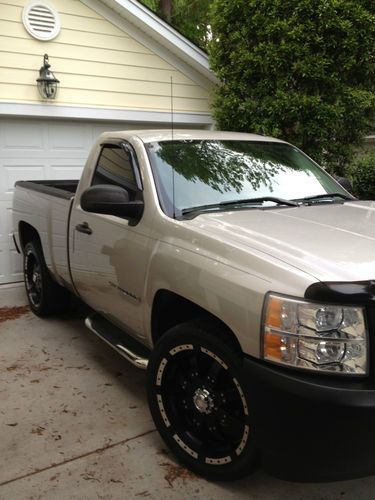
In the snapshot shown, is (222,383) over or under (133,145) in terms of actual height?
under

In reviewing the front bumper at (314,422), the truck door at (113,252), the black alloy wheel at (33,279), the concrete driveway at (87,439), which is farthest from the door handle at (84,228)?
the front bumper at (314,422)

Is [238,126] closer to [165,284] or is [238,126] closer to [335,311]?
[165,284]

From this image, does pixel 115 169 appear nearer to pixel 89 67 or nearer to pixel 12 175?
pixel 12 175

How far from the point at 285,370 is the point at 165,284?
3.18ft

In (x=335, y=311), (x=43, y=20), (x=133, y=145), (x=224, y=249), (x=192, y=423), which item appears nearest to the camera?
(x=335, y=311)

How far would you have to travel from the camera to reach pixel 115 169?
397 cm

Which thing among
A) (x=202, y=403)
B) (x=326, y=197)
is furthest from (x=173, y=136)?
(x=202, y=403)

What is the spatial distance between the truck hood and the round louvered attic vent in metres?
5.10

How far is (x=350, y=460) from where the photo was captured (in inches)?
83.9

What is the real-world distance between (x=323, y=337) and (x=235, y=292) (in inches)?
18.0

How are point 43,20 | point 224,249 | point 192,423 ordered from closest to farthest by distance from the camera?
1. point 224,249
2. point 192,423
3. point 43,20

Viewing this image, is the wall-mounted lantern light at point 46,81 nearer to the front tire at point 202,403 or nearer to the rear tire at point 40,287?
the rear tire at point 40,287

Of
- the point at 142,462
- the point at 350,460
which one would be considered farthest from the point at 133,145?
the point at 350,460

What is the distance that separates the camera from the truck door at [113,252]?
329cm
